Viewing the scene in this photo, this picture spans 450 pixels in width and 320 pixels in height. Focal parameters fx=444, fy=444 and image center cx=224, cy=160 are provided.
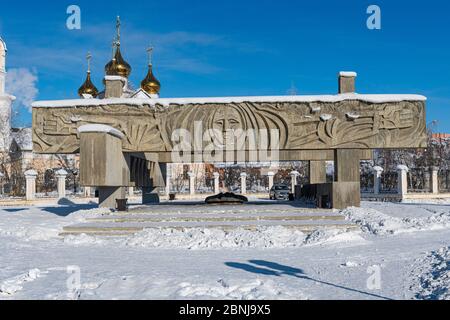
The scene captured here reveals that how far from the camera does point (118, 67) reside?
35094 millimetres

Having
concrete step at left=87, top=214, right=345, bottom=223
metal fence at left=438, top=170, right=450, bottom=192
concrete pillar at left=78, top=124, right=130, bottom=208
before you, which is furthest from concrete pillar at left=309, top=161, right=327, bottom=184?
metal fence at left=438, top=170, right=450, bottom=192

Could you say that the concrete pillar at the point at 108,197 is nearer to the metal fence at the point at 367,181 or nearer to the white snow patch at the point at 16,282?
the white snow patch at the point at 16,282

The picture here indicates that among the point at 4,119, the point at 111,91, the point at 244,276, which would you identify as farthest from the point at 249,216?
the point at 4,119

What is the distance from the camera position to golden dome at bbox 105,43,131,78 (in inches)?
1378

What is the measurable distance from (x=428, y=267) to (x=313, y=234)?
13.8 ft

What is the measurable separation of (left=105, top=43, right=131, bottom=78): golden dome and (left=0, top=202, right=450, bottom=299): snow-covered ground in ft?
72.3

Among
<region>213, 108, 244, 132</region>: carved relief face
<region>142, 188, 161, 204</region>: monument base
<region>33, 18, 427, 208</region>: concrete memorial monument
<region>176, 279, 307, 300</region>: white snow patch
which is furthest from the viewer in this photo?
<region>142, 188, 161, 204</region>: monument base

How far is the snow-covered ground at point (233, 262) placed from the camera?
6570 mm

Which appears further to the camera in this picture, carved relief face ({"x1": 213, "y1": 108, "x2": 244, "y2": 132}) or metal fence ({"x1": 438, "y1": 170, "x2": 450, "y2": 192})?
metal fence ({"x1": 438, "y1": 170, "x2": 450, "y2": 192})

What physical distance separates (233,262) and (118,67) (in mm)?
28884

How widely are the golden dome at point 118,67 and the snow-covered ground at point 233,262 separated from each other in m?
22.0

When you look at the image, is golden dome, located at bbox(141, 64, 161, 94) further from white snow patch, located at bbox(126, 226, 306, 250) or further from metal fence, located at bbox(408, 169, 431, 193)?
white snow patch, located at bbox(126, 226, 306, 250)

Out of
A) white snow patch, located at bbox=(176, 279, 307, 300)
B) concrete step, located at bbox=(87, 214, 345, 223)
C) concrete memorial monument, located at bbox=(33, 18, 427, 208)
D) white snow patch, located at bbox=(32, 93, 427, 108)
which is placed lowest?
white snow patch, located at bbox=(176, 279, 307, 300)

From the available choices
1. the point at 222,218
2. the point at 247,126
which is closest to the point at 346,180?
the point at 247,126
